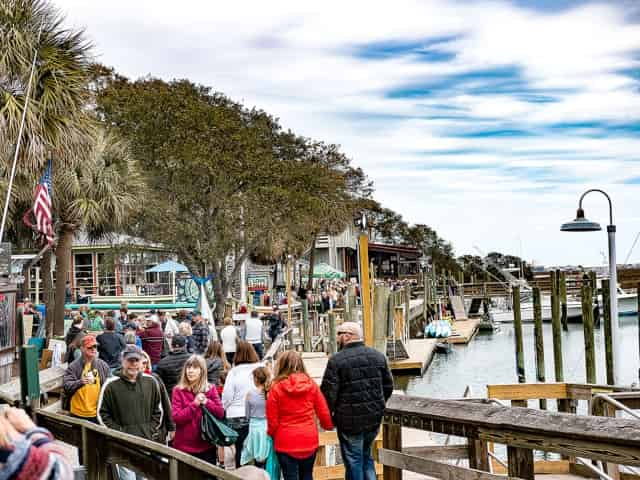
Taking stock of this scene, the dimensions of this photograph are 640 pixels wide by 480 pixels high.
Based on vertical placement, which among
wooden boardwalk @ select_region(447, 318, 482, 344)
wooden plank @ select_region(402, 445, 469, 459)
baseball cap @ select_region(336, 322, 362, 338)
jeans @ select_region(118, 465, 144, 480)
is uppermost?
baseball cap @ select_region(336, 322, 362, 338)

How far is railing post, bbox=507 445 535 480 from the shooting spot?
18.0ft

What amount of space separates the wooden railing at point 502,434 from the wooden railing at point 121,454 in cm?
194

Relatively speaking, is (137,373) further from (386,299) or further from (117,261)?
(117,261)

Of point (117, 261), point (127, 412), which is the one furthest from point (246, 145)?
point (127, 412)

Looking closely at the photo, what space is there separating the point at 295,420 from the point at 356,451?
1.91 ft

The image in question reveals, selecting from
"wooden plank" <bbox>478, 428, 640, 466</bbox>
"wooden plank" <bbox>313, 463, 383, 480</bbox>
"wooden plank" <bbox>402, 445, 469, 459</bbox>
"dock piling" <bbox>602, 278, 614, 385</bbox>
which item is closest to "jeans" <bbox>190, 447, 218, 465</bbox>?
"wooden plank" <bbox>313, 463, 383, 480</bbox>

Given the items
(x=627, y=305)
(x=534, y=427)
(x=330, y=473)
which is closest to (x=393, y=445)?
(x=534, y=427)

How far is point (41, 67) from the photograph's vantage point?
1472cm

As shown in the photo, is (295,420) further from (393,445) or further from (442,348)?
(442,348)

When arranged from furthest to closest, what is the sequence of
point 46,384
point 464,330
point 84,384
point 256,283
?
point 256,283
point 464,330
point 46,384
point 84,384

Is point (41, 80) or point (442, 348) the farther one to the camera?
point (442, 348)

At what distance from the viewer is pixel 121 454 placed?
19.6 feet

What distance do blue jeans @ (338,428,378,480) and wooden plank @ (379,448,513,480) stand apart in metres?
0.35

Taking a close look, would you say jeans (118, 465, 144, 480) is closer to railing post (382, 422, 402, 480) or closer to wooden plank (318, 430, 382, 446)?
railing post (382, 422, 402, 480)
